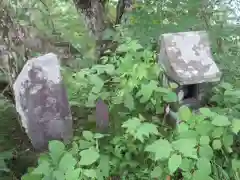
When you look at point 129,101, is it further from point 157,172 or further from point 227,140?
point 227,140

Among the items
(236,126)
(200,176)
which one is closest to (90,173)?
(200,176)

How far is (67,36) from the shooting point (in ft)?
13.6

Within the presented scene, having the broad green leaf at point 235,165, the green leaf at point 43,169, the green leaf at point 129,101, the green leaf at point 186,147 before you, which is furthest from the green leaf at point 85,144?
the broad green leaf at point 235,165

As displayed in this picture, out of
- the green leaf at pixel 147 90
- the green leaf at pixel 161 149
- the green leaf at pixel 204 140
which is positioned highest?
the green leaf at pixel 147 90

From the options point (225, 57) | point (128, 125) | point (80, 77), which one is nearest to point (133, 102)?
point (128, 125)

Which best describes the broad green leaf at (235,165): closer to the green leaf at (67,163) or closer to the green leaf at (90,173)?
the green leaf at (90,173)

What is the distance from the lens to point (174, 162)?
1458 millimetres

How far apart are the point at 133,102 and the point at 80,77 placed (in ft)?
1.51

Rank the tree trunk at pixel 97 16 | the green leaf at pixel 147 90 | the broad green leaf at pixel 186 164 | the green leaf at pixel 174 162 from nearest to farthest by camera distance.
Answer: the green leaf at pixel 174 162 → the broad green leaf at pixel 186 164 → the green leaf at pixel 147 90 → the tree trunk at pixel 97 16

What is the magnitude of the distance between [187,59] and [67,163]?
3.43ft

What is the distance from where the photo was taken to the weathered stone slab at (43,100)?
6.27 feet

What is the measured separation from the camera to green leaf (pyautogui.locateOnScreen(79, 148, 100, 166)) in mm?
1550

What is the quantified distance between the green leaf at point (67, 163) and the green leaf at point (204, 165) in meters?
0.65

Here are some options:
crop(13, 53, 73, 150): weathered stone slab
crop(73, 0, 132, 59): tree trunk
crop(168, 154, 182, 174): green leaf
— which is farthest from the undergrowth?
crop(73, 0, 132, 59): tree trunk
